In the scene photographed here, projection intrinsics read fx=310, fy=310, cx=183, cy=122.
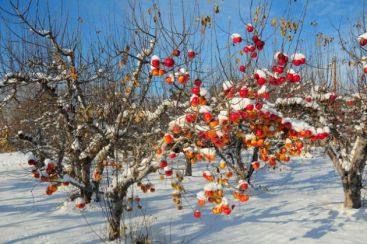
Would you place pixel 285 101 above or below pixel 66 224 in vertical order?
above

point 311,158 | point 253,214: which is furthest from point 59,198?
point 311,158

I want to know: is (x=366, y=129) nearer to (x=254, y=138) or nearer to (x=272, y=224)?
(x=272, y=224)

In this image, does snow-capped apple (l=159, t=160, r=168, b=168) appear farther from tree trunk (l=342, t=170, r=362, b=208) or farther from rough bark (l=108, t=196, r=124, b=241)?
tree trunk (l=342, t=170, r=362, b=208)

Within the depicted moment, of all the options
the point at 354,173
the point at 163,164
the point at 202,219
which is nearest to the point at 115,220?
the point at 163,164

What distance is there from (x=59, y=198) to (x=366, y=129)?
692cm

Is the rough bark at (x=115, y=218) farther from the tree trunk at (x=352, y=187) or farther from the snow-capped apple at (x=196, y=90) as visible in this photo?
the tree trunk at (x=352, y=187)

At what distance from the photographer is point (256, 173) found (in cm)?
1152

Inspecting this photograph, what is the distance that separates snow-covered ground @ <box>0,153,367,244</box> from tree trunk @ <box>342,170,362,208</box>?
18 centimetres

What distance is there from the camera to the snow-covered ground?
5.07 meters

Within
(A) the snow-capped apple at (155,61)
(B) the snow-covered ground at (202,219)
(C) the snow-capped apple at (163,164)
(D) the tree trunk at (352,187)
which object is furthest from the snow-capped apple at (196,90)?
(D) the tree trunk at (352,187)

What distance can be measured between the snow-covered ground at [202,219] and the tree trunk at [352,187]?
0.58 ft

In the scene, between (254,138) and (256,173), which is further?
(256,173)

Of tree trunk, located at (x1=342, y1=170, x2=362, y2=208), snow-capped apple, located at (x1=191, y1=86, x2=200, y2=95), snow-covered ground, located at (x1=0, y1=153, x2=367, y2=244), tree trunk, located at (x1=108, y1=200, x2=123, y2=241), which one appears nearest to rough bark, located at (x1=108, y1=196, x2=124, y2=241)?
tree trunk, located at (x1=108, y1=200, x2=123, y2=241)

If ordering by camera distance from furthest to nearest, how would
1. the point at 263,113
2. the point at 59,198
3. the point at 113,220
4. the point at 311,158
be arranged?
1. the point at 311,158
2. the point at 59,198
3. the point at 113,220
4. the point at 263,113
